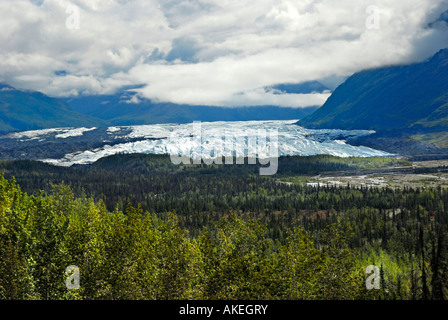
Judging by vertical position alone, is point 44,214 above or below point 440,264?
above

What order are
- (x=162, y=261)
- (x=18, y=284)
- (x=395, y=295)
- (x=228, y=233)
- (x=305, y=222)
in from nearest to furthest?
(x=18, y=284), (x=162, y=261), (x=228, y=233), (x=395, y=295), (x=305, y=222)

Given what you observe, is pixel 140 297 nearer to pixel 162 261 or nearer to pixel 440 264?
pixel 162 261

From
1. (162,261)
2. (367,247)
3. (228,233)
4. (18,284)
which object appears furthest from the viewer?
(367,247)

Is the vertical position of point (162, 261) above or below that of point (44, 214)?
below

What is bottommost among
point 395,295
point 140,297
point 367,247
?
point 367,247

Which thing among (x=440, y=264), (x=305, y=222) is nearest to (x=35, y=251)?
(x=440, y=264)

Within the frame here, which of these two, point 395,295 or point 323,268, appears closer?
point 323,268
